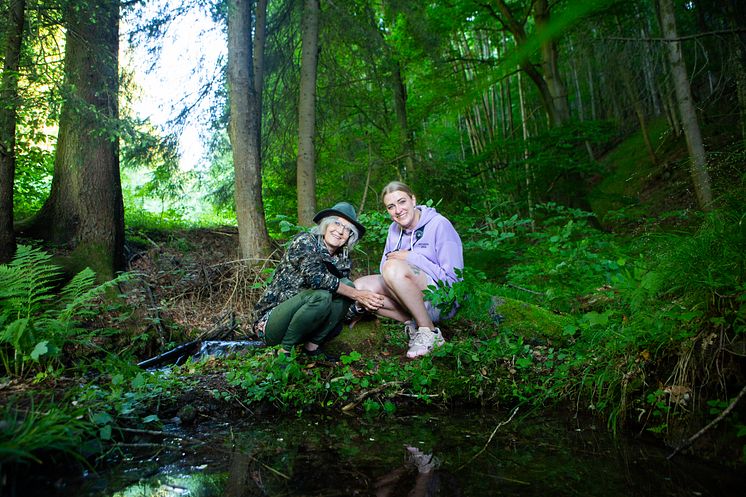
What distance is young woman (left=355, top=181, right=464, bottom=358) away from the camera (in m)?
3.72

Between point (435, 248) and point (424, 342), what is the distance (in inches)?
30.8

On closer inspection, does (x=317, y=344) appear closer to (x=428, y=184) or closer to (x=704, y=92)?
(x=428, y=184)

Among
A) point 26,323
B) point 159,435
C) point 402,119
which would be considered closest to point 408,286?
point 159,435

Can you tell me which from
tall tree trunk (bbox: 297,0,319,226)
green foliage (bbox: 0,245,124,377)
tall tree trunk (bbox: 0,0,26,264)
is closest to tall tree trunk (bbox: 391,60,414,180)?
tall tree trunk (bbox: 297,0,319,226)

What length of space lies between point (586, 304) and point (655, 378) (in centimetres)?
243

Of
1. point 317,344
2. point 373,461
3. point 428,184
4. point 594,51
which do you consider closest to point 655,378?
point 373,461

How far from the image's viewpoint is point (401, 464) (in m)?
2.23

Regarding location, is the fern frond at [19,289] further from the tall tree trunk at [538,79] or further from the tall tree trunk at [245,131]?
the tall tree trunk at [538,79]

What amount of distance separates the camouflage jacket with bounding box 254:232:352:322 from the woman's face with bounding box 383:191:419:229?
1.73 ft

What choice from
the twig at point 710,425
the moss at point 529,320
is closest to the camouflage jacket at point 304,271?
the moss at point 529,320

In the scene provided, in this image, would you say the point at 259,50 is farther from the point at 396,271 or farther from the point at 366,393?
the point at 366,393

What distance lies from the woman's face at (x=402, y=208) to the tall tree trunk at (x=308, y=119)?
10.9 feet

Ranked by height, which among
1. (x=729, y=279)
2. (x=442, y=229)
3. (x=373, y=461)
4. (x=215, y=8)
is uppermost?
(x=215, y=8)

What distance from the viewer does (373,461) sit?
7.43 feet
